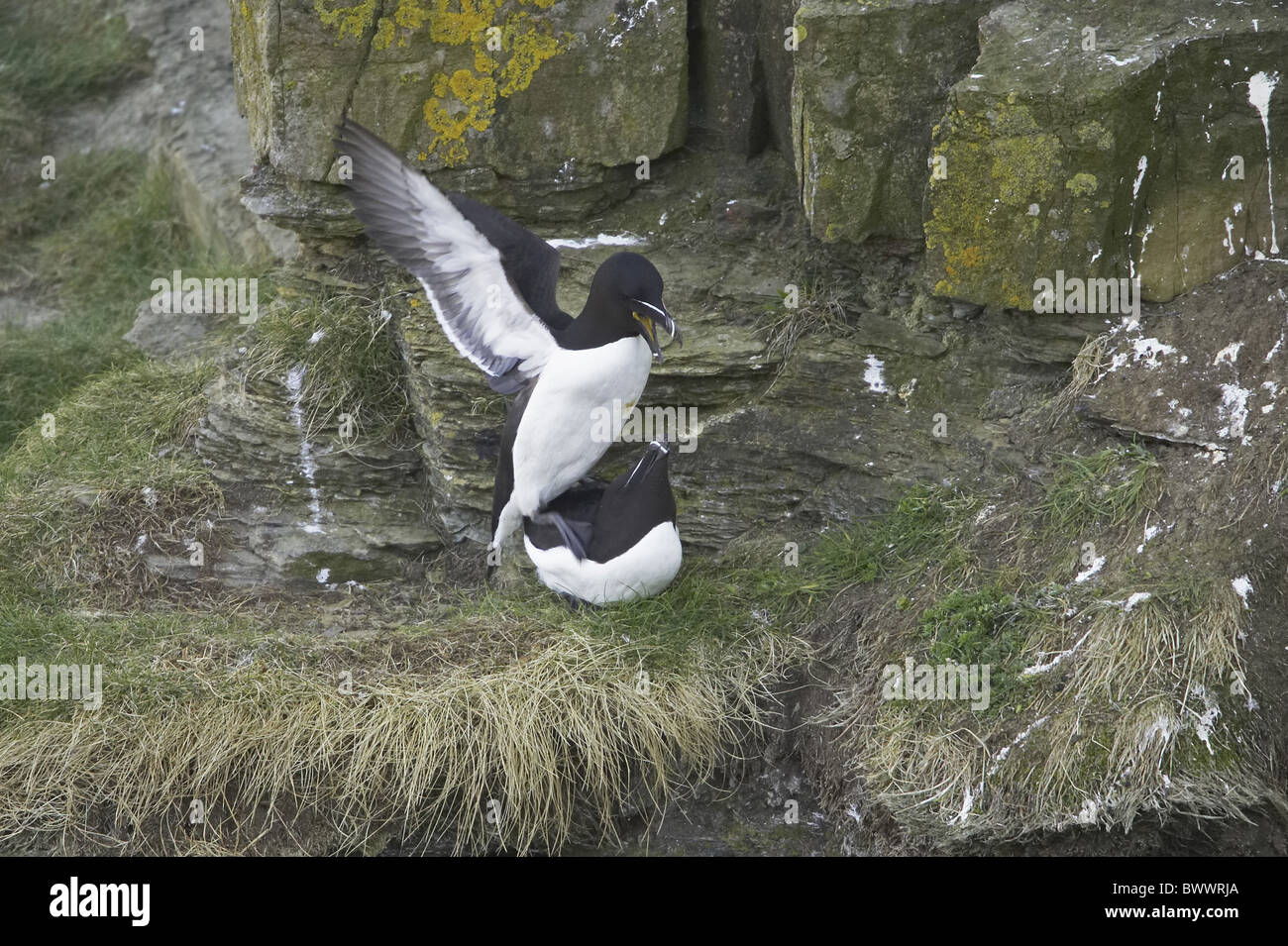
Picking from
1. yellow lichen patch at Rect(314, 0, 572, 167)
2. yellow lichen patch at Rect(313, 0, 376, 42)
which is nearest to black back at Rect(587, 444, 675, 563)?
yellow lichen patch at Rect(314, 0, 572, 167)

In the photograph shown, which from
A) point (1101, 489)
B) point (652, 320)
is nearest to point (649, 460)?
point (652, 320)

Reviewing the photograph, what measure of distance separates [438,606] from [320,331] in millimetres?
1589

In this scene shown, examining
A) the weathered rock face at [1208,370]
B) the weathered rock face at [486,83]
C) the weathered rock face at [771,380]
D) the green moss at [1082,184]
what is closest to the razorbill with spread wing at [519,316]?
the weathered rock face at [771,380]

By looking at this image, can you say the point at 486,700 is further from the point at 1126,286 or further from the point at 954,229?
the point at 1126,286

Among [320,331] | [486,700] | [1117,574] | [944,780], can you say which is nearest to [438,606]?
[486,700]

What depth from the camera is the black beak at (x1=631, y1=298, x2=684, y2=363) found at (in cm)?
525

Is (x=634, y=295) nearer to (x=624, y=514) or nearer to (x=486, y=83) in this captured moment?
(x=624, y=514)

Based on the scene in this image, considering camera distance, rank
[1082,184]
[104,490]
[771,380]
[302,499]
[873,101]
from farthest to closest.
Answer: [104,490]
[302,499]
[771,380]
[873,101]
[1082,184]

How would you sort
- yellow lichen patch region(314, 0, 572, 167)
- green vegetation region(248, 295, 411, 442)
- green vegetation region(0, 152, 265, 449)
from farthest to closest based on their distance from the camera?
1. green vegetation region(0, 152, 265, 449)
2. green vegetation region(248, 295, 411, 442)
3. yellow lichen patch region(314, 0, 572, 167)

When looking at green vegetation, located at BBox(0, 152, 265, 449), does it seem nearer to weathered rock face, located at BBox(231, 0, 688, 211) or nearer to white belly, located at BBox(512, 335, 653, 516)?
weathered rock face, located at BBox(231, 0, 688, 211)

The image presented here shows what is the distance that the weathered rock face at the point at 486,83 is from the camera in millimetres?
6477

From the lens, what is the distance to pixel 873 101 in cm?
589

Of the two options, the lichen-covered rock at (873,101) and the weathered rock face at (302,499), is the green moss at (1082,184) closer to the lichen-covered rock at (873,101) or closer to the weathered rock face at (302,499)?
the lichen-covered rock at (873,101)

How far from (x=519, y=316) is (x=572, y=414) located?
0.48 metres
